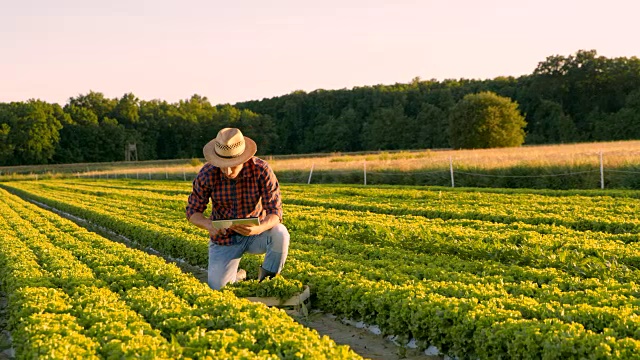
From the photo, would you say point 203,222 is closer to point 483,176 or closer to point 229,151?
point 229,151

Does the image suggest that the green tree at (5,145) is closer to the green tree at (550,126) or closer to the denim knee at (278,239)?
the green tree at (550,126)

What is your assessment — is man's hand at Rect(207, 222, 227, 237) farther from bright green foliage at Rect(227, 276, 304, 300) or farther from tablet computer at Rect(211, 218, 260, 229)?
bright green foliage at Rect(227, 276, 304, 300)

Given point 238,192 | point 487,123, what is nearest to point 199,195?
point 238,192

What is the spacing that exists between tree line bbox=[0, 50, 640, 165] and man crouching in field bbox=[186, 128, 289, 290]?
82.8m

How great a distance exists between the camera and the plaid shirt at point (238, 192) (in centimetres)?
764

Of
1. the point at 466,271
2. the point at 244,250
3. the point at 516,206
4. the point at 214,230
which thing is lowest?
the point at 516,206

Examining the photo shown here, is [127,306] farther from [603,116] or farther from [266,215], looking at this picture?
[603,116]

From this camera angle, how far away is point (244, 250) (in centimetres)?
799

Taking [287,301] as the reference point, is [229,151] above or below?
above

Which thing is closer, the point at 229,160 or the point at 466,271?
the point at 229,160

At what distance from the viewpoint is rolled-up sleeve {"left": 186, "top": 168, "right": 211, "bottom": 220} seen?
7.68 m

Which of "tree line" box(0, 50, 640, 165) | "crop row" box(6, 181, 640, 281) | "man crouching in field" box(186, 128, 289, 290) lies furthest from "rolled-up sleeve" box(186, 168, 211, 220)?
"tree line" box(0, 50, 640, 165)

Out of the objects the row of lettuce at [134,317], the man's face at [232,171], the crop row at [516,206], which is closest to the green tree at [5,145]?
the crop row at [516,206]

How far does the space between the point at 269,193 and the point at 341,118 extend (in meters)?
103
